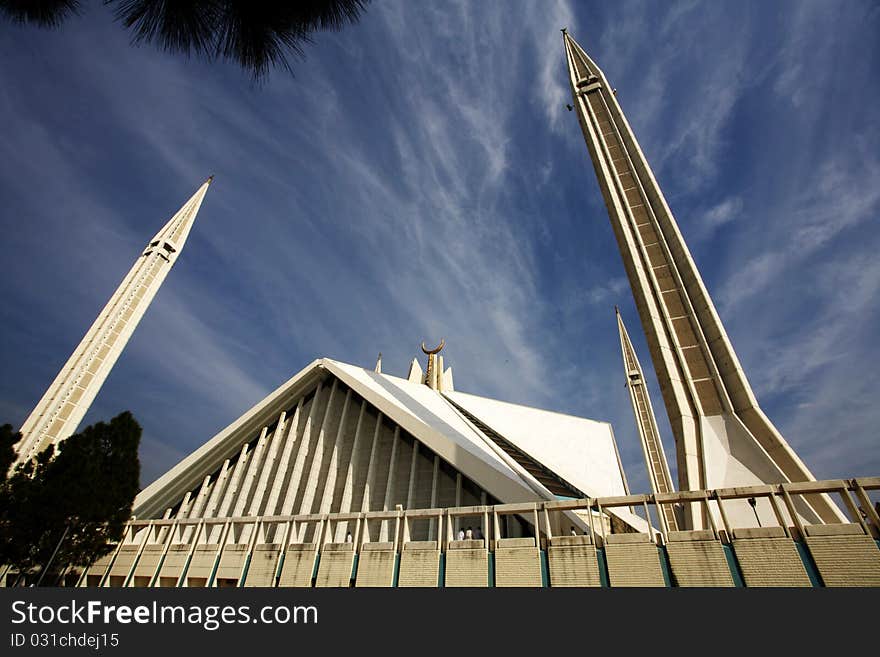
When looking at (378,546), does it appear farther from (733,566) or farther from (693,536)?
(733,566)

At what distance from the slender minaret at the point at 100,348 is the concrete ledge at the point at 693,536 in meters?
22.3

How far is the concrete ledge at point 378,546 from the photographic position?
7.63m

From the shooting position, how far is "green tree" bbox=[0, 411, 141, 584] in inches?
407

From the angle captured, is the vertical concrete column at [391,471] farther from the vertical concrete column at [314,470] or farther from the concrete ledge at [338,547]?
the concrete ledge at [338,547]

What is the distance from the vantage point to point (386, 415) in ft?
51.9

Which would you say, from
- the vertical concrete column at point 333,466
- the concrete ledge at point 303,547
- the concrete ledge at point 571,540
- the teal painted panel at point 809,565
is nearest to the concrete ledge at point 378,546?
the concrete ledge at point 303,547

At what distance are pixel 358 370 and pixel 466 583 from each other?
43.3ft

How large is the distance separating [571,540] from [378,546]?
3.37 m

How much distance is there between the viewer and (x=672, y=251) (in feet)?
39.3

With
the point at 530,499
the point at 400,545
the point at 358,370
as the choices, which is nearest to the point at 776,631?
the point at 400,545

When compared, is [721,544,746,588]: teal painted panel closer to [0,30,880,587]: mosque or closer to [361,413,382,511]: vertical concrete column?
[0,30,880,587]: mosque

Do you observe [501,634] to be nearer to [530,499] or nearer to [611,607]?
[611,607]

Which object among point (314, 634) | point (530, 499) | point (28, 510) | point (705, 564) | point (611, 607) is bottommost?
point (314, 634)

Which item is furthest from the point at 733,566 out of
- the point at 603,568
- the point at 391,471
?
the point at 391,471
